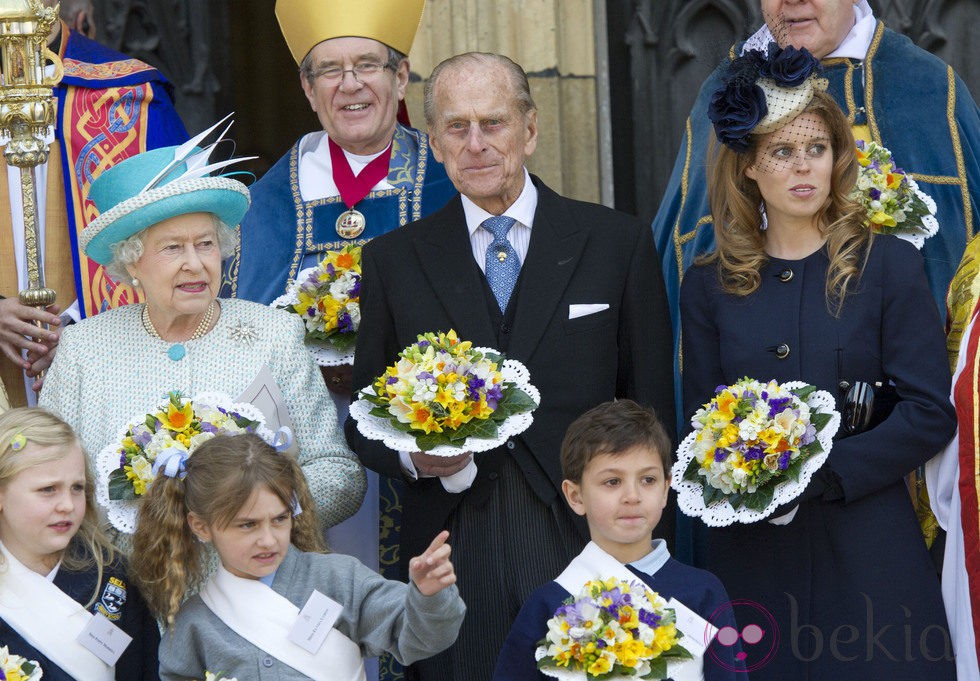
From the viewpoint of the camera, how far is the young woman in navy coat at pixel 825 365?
13.9 feet

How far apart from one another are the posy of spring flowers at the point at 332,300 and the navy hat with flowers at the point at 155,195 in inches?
14.4

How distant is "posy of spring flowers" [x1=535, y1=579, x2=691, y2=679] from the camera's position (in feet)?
11.9

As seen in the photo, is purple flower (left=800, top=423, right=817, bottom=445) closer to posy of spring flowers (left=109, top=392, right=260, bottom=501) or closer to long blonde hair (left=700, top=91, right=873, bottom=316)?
→ long blonde hair (left=700, top=91, right=873, bottom=316)

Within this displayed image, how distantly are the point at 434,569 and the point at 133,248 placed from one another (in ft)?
4.31

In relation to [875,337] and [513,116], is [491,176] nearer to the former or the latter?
[513,116]

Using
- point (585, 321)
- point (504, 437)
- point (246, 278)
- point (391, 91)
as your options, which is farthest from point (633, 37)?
point (504, 437)

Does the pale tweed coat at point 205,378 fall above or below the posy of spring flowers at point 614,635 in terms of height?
above

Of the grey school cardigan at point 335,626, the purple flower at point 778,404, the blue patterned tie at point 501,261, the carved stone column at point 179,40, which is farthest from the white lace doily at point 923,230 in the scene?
the carved stone column at point 179,40

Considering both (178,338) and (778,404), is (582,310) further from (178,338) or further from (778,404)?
(178,338)

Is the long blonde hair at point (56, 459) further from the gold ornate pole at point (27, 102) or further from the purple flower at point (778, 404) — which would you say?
the purple flower at point (778, 404)

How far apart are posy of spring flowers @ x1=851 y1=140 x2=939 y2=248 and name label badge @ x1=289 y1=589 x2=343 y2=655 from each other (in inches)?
67.8

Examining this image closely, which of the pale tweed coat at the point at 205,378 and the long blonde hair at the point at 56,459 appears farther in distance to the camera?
the pale tweed coat at the point at 205,378

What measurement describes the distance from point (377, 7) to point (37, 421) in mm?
1814

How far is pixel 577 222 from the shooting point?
4586mm
